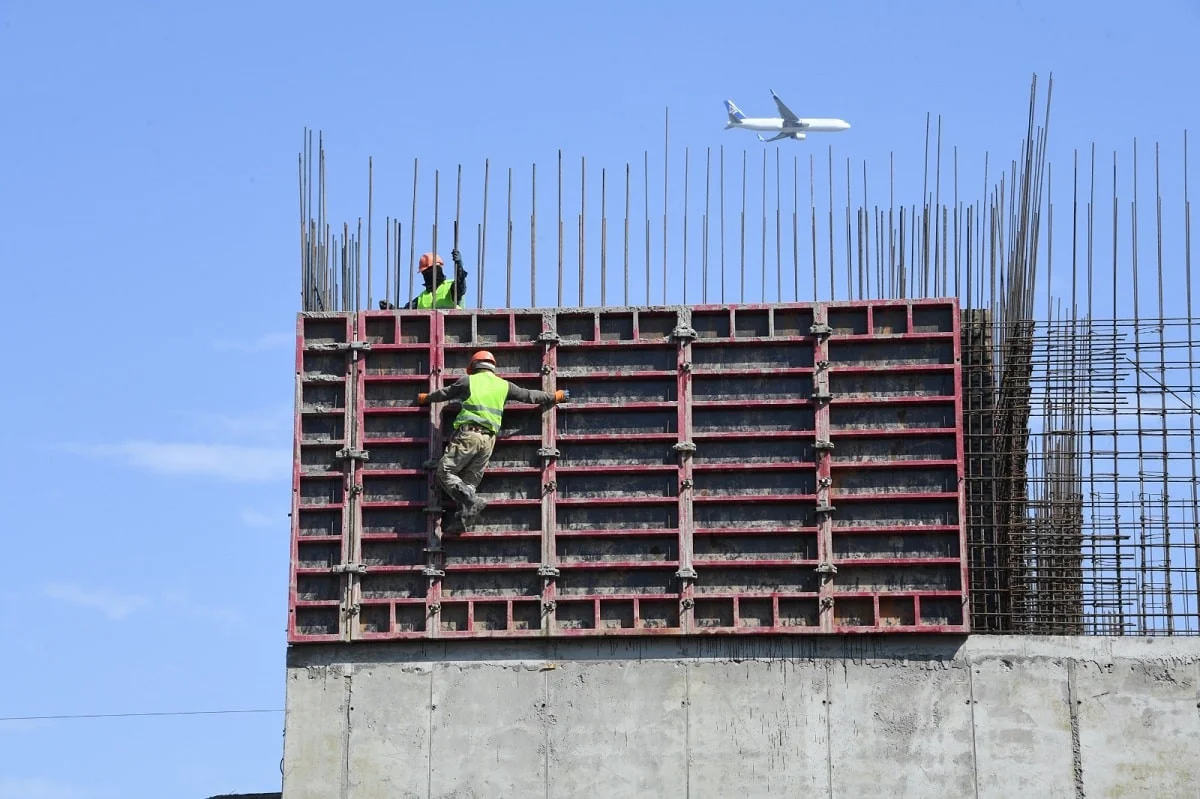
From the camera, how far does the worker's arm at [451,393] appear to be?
20859 millimetres

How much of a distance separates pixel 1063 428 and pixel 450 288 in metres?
8.29

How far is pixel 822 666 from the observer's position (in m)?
20.3

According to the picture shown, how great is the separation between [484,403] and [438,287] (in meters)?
2.30

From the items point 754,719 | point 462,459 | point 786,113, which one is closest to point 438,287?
point 462,459

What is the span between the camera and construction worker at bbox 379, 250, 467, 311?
22219mm

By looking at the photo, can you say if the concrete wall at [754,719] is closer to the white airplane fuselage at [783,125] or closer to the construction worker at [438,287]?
the construction worker at [438,287]

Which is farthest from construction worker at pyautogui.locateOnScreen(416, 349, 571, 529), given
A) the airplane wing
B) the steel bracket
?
the airplane wing

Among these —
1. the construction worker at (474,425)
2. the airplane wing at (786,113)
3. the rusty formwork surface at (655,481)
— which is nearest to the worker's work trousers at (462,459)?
the construction worker at (474,425)

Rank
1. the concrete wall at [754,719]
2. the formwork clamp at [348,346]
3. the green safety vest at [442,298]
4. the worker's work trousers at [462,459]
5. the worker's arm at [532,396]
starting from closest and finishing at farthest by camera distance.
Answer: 1. the concrete wall at [754,719]
2. the worker's work trousers at [462,459]
3. the worker's arm at [532,396]
4. the formwork clamp at [348,346]
5. the green safety vest at [442,298]

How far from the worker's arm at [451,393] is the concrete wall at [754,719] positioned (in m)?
2.85

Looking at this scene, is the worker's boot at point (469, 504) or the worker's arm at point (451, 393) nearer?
the worker's boot at point (469, 504)

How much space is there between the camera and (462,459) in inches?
812

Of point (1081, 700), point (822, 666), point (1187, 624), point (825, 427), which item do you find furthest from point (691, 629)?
point (1187, 624)

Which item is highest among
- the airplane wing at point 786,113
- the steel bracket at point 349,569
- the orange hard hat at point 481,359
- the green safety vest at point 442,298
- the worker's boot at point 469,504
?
the airplane wing at point 786,113
